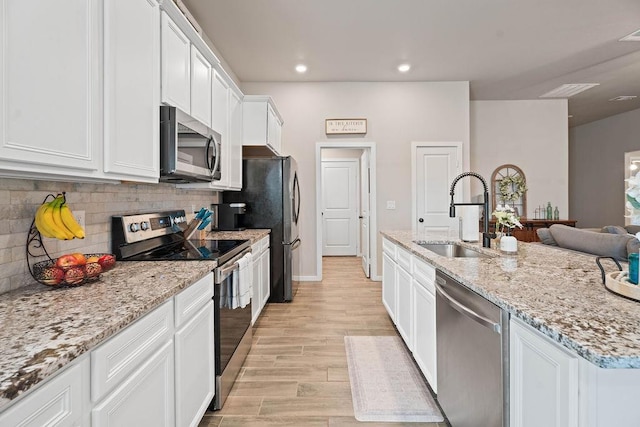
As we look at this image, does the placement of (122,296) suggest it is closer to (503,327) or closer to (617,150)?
(503,327)

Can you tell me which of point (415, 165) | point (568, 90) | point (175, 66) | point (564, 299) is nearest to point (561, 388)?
point (564, 299)

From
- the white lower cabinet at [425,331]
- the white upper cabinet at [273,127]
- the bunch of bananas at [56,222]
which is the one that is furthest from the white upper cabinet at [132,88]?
the white upper cabinet at [273,127]

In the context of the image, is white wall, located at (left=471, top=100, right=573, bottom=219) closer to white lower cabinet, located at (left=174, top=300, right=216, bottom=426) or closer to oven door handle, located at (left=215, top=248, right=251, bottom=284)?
oven door handle, located at (left=215, top=248, right=251, bottom=284)

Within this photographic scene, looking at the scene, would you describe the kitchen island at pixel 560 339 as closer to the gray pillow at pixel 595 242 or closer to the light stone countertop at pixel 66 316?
the gray pillow at pixel 595 242

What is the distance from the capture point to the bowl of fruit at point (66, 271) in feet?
4.02

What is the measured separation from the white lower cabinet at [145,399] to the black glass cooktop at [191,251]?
629 mm

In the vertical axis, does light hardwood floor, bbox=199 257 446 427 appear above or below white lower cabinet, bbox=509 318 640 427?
A: below

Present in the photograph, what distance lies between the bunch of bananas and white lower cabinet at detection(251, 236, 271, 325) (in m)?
1.58

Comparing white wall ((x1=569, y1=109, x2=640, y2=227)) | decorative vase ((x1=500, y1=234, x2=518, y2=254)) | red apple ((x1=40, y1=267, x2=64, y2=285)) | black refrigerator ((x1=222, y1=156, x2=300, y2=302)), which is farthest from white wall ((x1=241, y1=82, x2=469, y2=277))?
white wall ((x1=569, y1=109, x2=640, y2=227))

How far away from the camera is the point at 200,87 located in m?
2.35

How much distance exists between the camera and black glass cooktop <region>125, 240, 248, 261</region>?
1.84 meters

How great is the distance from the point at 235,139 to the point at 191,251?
1578 mm

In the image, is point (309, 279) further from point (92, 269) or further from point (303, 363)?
point (92, 269)

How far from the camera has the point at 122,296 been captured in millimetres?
1161
